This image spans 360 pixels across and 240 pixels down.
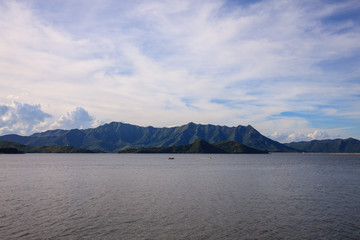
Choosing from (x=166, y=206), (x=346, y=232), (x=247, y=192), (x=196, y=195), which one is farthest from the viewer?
(x=247, y=192)

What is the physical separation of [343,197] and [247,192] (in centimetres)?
2235

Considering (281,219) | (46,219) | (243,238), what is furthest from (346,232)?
(46,219)

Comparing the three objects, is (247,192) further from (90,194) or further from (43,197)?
(43,197)

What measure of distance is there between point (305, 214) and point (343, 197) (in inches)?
985

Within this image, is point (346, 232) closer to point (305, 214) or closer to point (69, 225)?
point (305, 214)

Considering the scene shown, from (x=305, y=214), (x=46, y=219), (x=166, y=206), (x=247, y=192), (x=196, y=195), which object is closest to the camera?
(x=46, y=219)

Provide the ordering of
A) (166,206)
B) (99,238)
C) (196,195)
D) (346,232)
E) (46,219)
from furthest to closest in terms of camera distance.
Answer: (196,195)
(166,206)
(46,219)
(346,232)
(99,238)

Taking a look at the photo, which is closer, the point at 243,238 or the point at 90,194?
the point at 243,238

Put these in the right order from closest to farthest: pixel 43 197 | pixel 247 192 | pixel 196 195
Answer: pixel 43 197 < pixel 196 195 < pixel 247 192

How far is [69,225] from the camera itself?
39.3 metres

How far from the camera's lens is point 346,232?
123 ft

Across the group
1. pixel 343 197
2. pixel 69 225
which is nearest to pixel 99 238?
pixel 69 225

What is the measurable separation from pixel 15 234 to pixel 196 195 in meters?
40.0

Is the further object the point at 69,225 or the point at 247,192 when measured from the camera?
the point at 247,192
